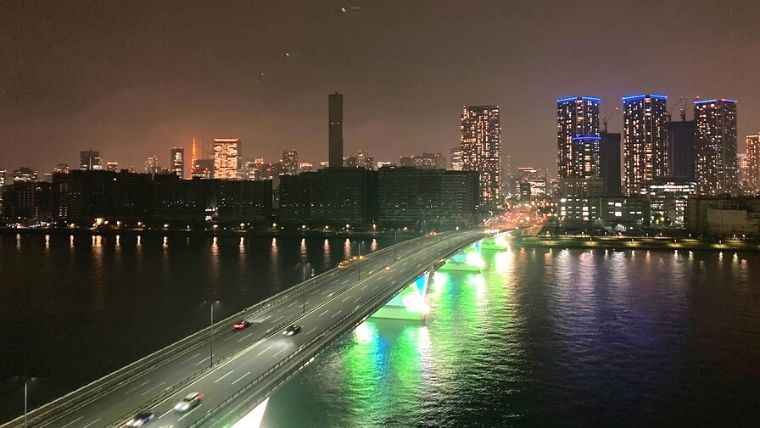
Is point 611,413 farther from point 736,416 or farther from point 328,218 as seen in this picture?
point 328,218

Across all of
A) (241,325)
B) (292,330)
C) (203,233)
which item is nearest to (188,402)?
(292,330)

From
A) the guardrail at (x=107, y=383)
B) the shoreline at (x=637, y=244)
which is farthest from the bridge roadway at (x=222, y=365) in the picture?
the shoreline at (x=637, y=244)

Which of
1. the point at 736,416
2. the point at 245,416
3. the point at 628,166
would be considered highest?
the point at 628,166

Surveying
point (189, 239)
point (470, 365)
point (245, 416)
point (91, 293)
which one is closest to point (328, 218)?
point (189, 239)

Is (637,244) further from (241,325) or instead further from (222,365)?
(222,365)

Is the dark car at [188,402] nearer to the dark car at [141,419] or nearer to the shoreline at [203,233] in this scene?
the dark car at [141,419]

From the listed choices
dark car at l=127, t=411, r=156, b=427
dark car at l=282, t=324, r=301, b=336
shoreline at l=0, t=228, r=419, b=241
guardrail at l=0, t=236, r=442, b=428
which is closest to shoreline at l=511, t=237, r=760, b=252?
shoreline at l=0, t=228, r=419, b=241
